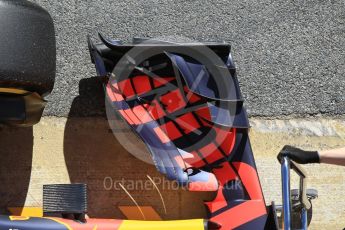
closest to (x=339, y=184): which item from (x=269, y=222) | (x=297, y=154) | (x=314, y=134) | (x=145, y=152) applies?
(x=314, y=134)

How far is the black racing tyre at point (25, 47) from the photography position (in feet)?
8.04

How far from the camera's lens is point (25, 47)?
2498mm

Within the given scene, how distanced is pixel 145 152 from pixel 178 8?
798 millimetres

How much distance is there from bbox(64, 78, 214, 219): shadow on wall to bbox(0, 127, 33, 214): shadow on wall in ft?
0.65

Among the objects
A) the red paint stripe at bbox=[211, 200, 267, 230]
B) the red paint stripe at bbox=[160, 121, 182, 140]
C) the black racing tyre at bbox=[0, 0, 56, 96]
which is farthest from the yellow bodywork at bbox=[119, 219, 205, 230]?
the black racing tyre at bbox=[0, 0, 56, 96]

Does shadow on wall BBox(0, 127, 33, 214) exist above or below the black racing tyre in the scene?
below

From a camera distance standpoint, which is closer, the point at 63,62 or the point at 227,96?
the point at 227,96

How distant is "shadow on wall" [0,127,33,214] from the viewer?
287cm

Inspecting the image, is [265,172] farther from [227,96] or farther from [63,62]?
[63,62]

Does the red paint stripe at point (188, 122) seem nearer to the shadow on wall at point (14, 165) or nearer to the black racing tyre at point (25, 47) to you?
the black racing tyre at point (25, 47)

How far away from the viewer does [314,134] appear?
9.97ft

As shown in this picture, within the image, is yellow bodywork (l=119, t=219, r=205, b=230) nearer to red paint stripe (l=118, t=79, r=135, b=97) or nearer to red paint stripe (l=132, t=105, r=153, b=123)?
red paint stripe (l=132, t=105, r=153, b=123)

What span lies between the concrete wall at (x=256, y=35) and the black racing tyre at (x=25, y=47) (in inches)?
18.4

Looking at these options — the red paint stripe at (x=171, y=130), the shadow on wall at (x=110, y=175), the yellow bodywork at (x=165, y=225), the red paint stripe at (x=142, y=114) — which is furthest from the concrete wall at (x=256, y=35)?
the yellow bodywork at (x=165, y=225)
